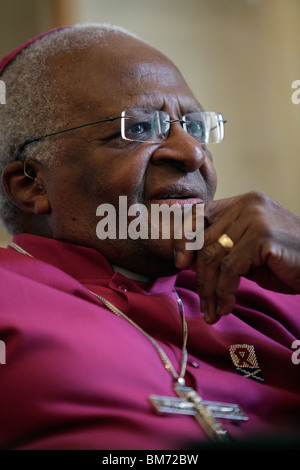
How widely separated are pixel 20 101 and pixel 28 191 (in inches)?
14.7

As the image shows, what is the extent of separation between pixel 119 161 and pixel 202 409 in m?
0.96

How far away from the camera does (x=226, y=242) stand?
1797 mm

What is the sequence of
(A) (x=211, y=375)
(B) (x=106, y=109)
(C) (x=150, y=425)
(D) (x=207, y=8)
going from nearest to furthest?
1. (C) (x=150, y=425)
2. (A) (x=211, y=375)
3. (B) (x=106, y=109)
4. (D) (x=207, y=8)

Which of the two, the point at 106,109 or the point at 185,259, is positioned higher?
the point at 106,109

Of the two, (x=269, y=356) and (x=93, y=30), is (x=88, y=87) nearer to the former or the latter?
(x=93, y=30)

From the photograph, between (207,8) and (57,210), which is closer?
(57,210)

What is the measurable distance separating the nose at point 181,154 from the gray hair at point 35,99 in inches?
16.5

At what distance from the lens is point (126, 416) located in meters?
1.38

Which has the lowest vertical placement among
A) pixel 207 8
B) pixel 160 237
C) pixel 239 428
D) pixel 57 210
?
pixel 239 428

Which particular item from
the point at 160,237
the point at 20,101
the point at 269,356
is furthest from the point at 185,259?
the point at 20,101
